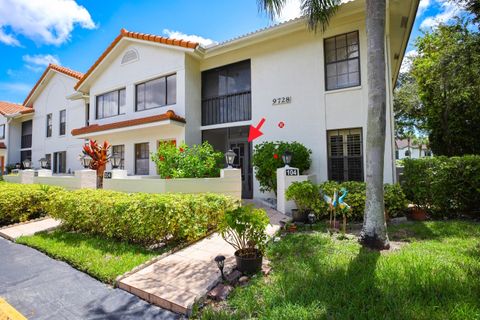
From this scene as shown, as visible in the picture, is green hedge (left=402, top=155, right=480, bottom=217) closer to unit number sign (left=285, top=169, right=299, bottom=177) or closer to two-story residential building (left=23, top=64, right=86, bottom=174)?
unit number sign (left=285, top=169, right=299, bottom=177)

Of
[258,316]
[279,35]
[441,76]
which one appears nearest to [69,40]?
[279,35]

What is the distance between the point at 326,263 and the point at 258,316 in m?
1.83

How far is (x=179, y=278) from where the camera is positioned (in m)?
4.25

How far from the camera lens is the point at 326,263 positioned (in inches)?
174

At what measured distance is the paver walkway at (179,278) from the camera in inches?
144

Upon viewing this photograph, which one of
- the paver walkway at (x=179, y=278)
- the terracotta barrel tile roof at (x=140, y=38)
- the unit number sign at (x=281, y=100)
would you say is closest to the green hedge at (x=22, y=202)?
the paver walkway at (x=179, y=278)

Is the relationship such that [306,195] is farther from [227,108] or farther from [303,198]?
[227,108]

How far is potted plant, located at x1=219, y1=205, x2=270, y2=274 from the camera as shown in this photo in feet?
14.1

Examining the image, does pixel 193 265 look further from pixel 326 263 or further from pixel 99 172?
pixel 99 172

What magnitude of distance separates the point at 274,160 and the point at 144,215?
208 inches

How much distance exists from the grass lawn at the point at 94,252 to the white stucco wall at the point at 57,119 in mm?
12753

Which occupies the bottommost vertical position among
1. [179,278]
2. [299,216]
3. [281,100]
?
[179,278]

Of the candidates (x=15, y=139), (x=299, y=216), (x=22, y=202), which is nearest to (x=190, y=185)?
(x=299, y=216)

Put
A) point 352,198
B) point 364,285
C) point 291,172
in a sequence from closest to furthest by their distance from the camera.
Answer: point 364,285 < point 352,198 < point 291,172
